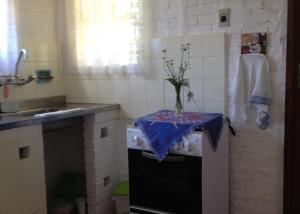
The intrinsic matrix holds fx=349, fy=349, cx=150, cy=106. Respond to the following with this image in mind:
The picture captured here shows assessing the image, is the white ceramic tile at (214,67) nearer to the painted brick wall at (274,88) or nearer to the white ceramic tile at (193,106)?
the painted brick wall at (274,88)

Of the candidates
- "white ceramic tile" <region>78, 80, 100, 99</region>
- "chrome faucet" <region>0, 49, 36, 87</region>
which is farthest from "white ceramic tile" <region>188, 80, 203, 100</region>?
"chrome faucet" <region>0, 49, 36, 87</region>

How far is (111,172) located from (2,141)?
45.3 inches

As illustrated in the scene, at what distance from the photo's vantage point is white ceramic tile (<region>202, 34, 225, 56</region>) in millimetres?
2430

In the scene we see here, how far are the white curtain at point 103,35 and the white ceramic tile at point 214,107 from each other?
0.60m

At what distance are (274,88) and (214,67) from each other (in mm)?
432

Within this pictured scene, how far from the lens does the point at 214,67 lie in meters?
2.48

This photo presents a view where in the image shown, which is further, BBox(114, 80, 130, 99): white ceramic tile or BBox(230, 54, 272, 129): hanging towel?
BBox(114, 80, 130, 99): white ceramic tile

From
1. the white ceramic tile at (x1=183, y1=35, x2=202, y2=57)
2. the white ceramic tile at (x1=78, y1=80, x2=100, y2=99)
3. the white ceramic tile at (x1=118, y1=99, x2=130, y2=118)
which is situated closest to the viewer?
the white ceramic tile at (x1=183, y1=35, x2=202, y2=57)

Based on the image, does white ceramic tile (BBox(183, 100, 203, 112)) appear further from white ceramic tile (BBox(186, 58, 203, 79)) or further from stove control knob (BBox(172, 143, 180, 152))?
stove control knob (BBox(172, 143, 180, 152))

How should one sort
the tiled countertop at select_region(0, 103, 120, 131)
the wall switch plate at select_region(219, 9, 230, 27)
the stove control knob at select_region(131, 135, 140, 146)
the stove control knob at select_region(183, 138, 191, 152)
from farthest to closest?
1. the wall switch plate at select_region(219, 9, 230, 27)
2. the stove control knob at select_region(131, 135, 140, 146)
3. the stove control knob at select_region(183, 138, 191, 152)
4. the tiled countertop at select_region(0, 103, 120, 131)

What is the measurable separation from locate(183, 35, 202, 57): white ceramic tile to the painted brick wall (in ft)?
0.15

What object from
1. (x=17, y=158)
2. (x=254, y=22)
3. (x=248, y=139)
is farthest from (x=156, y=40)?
(x=17, y=158)

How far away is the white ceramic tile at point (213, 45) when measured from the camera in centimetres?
243

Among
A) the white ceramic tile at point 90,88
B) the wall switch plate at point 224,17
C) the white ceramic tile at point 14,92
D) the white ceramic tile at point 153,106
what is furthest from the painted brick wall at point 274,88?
the white ceramic tile at point 14,92
